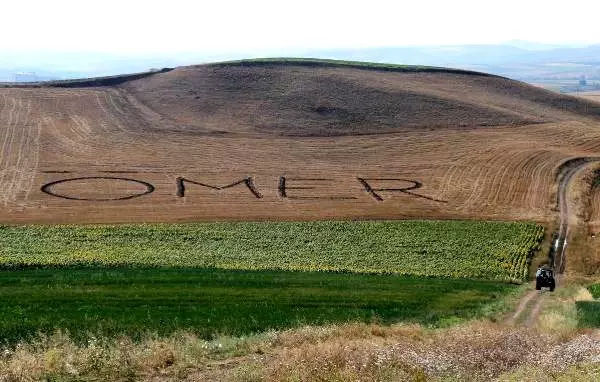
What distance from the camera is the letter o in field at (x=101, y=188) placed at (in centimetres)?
4825

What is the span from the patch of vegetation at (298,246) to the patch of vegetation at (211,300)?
1810 mm

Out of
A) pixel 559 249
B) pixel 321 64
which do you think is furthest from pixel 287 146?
pixel 321 64

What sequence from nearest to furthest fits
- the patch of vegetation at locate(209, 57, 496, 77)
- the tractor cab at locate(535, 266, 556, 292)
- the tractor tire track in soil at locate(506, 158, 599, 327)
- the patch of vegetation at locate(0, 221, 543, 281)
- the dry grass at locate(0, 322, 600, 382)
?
the dry grass at locate(0, 322, 600, 382) → the tractor tire track in soil at locate(506, 158, 599, 327) → the tractor cab at locate(535, 266, 556, 292) → the patch of vegetation at locate(0, 221, 543, 281) → the patch of vegetation at locate(209, 57, 496, 77)

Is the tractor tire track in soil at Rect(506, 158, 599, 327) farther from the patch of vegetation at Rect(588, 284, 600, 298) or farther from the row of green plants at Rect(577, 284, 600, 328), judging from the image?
the patch of vegetation at Rect(588, 284, 600, 298)

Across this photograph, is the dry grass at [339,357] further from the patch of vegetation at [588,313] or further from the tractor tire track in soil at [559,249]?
the tractor tire track in soil at [559,249]

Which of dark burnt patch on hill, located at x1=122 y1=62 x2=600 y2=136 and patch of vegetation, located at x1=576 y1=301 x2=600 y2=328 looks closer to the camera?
patch of vegetation, located at x1=576 y1=301 x2=600 y2=328

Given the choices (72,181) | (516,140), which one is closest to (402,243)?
(72,181)

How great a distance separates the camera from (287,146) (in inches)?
2579

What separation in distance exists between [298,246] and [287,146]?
2747 cm

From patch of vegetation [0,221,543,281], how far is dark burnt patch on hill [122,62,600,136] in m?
29.8

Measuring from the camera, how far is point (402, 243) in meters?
39.6

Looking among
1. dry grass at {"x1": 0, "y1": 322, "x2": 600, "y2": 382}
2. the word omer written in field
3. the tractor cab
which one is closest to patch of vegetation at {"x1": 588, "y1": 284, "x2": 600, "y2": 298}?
the tractor cab

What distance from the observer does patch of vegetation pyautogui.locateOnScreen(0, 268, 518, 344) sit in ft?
78.2

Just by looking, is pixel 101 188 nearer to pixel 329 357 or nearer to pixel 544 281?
pixel 544 281
